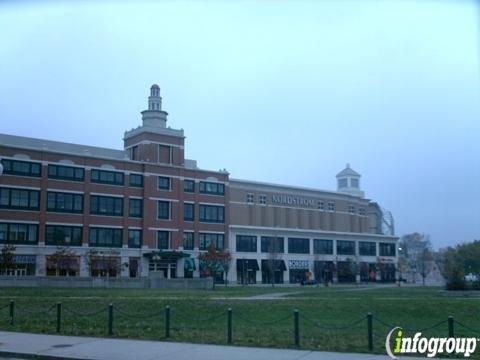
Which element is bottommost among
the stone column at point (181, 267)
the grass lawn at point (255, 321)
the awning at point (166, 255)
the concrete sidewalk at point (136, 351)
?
the concrete sidewalk at point (136, 351)

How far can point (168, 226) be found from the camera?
278 feet

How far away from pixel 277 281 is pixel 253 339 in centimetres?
8122

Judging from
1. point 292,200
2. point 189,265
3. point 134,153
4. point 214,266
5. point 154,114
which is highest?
point 154,114

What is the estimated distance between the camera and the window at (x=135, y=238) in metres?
81.4

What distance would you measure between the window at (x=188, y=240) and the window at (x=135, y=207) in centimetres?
755

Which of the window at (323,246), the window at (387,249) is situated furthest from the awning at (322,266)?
the window at (387,249)

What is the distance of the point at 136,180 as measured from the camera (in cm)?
8294

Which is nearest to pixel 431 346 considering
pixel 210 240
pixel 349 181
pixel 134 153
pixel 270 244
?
pixel 210 240

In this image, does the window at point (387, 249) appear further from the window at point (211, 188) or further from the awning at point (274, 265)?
the window at point (211, 188)

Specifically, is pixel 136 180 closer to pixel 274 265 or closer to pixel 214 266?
pixel 214 266

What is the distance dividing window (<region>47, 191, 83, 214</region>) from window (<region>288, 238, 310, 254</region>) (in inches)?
1546

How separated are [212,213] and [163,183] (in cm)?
932

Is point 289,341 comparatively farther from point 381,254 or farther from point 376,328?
point 381,254

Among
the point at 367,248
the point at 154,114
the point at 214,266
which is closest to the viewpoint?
the point at 214,266
